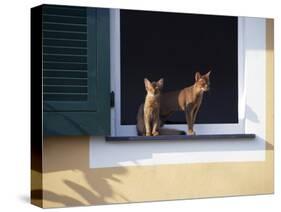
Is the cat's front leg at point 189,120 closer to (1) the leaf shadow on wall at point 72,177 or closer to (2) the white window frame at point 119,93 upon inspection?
(2) the white window frame at point 119,93

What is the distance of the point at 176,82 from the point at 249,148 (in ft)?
3.54

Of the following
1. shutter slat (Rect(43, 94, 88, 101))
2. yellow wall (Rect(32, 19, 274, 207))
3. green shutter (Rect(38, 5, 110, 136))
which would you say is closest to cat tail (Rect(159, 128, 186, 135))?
yellow wall (Rect(32, 19, 274, 207))

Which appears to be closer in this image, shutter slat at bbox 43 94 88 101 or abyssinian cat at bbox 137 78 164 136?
shutter slat at bbox 43 94 88 101

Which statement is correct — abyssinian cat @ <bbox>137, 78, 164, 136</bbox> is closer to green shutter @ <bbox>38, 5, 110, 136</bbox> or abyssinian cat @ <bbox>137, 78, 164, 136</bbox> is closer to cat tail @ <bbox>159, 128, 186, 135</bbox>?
cat tail @ <bbox>159, 128, 186, 135</bbox>

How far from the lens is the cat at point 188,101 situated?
7.77 metres

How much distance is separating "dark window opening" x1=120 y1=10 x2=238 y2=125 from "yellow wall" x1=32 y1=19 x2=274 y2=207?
18.4 inches

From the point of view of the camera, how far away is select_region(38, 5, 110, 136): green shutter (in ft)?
22.8

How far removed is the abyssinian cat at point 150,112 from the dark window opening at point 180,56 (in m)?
0.10

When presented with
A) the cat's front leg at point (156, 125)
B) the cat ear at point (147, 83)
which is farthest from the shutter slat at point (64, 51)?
the cat's front leg at point (156, 125)

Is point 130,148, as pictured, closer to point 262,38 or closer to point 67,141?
point 67,141

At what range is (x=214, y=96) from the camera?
8117mm

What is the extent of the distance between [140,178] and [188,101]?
101cm

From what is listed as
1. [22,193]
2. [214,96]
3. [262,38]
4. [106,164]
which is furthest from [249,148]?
[22,193]

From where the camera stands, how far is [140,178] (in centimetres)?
740
